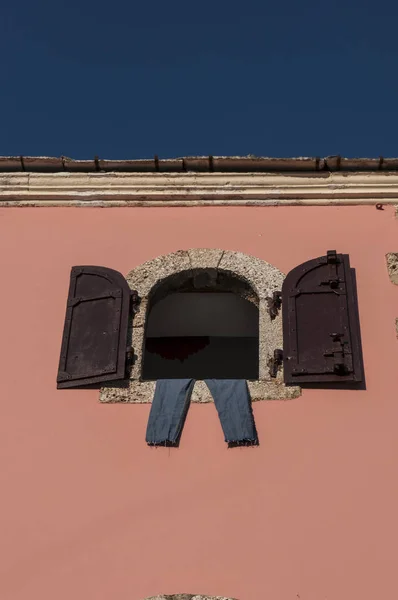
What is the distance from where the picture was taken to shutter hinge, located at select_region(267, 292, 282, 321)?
21.3 ft

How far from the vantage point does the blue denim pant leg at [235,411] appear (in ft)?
19.2

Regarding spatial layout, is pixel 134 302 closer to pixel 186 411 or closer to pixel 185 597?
pixel 186 411

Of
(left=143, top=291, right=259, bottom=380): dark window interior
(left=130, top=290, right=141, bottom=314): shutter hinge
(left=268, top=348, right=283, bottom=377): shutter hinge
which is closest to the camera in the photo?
(left=268, top=348, right=283, bottom=377): shutter hinge

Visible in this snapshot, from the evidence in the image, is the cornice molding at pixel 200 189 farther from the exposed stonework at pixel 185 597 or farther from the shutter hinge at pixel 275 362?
the exposed stonework at pixel 185 597

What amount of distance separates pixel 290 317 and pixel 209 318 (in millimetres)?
1862

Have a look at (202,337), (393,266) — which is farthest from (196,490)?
(202,337)

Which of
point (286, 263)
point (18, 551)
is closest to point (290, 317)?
point (286, 263)

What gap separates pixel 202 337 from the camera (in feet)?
28.3

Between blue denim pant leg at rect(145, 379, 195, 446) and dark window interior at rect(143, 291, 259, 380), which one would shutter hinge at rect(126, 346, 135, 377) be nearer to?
blue denim pant leg at rect(145, 379, 195, 446)

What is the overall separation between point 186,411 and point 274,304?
108 cm

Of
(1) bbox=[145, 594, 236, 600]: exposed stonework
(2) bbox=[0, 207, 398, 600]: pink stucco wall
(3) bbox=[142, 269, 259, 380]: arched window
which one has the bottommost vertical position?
(1) bbox=[145, 594, 236, 600]: exposed stonework

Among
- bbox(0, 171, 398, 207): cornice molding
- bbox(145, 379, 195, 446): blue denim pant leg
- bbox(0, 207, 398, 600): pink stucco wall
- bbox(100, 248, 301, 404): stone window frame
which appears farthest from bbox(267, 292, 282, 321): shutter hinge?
bbox(0, 171, 398, 207): cornice molding

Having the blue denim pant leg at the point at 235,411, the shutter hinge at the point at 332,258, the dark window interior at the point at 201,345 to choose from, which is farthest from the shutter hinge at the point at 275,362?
the dark window interior at the point at 201,345

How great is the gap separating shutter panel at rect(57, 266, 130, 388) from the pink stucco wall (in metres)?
0.11
